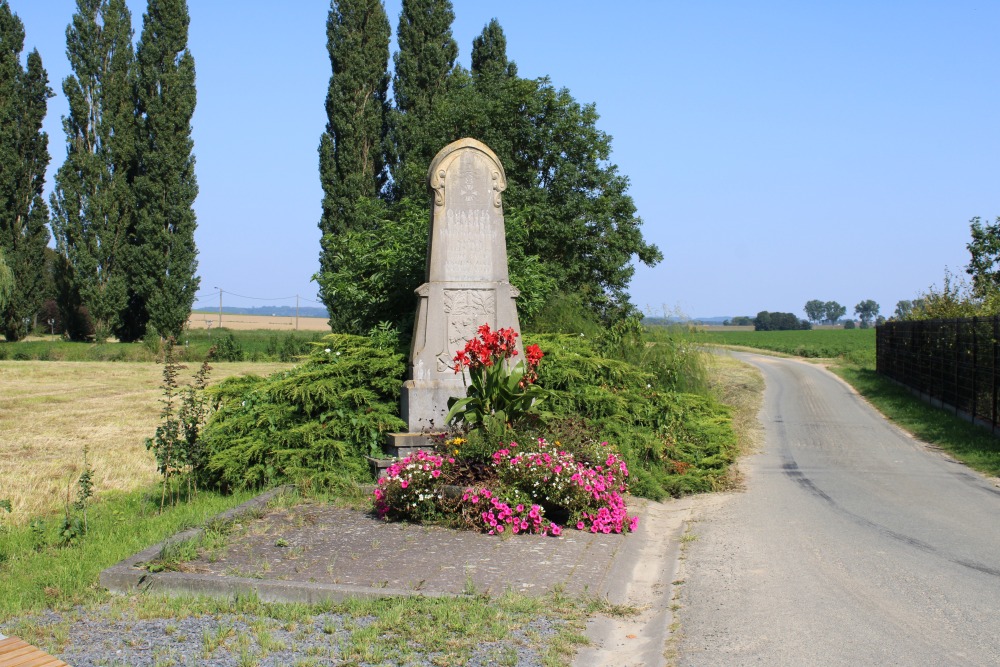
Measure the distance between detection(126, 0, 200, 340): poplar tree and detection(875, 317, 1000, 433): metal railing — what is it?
29120 mm

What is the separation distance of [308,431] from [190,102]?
33.5 metres

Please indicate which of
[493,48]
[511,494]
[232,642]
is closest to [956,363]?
[511,494]

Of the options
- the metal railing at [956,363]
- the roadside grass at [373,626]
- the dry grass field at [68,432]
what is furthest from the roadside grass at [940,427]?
the dry grass field at [68,432]

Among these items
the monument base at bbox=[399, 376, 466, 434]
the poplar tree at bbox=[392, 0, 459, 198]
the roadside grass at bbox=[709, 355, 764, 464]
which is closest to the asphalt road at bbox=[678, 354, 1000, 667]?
the roadside grass at bbox=[709, 355, 764, 464]

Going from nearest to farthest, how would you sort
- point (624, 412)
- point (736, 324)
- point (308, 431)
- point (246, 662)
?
point (246, 662) < point (308, 431) < point (624, 412) < point (736, 324)

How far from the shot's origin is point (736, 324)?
150 meters

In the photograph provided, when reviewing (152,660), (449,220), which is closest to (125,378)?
(449,220)

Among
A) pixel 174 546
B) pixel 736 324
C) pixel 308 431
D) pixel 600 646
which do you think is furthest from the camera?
pixel 736 324

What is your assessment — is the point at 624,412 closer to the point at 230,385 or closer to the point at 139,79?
the point at 230,385

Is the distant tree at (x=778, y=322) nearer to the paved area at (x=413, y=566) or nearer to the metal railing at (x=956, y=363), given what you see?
the metal railing at (x=956, y=363)

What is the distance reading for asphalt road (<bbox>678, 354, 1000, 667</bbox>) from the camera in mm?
4699

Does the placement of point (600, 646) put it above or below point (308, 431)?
below

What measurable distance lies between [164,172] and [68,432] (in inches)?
1031

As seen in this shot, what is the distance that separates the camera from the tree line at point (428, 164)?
42.7 ft
